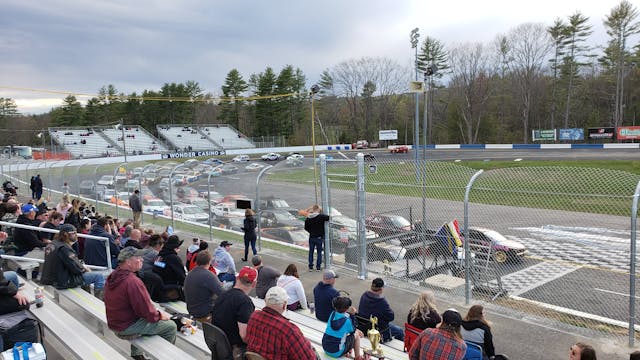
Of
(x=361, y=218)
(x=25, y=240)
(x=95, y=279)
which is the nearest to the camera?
(x=95, y=279)

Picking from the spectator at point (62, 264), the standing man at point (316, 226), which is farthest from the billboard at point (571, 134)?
the spectator at point (62, 264)

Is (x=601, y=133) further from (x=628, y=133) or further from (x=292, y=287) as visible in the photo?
(x=292, y=287)

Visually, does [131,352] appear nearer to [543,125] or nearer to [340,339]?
[340,339]

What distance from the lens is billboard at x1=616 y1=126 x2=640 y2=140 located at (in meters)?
58.4

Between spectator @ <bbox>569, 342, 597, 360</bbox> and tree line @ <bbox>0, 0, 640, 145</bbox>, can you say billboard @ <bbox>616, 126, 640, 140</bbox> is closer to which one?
tree line @ <bbox>0, 0, 640, 145</bbox>

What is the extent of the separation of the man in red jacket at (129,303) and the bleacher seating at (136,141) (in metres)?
64.4

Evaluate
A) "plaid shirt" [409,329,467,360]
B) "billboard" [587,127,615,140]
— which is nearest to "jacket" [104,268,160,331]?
"plaid shirt" [409,329,467,360]

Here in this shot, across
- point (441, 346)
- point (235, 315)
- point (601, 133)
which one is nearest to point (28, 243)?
point (235, 315)

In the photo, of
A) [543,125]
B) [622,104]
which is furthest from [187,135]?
[622,104]

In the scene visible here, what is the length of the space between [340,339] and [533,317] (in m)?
4.45

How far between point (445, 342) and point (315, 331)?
236 cm

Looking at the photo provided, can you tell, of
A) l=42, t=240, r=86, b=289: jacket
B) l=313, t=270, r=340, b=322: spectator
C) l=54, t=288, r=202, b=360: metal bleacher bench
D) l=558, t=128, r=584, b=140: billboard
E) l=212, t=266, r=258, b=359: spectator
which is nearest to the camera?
l=212, t=266, r=258, b=359: spectator

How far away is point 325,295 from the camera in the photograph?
6.25 m

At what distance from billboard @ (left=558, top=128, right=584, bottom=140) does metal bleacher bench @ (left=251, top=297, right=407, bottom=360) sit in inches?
2763
